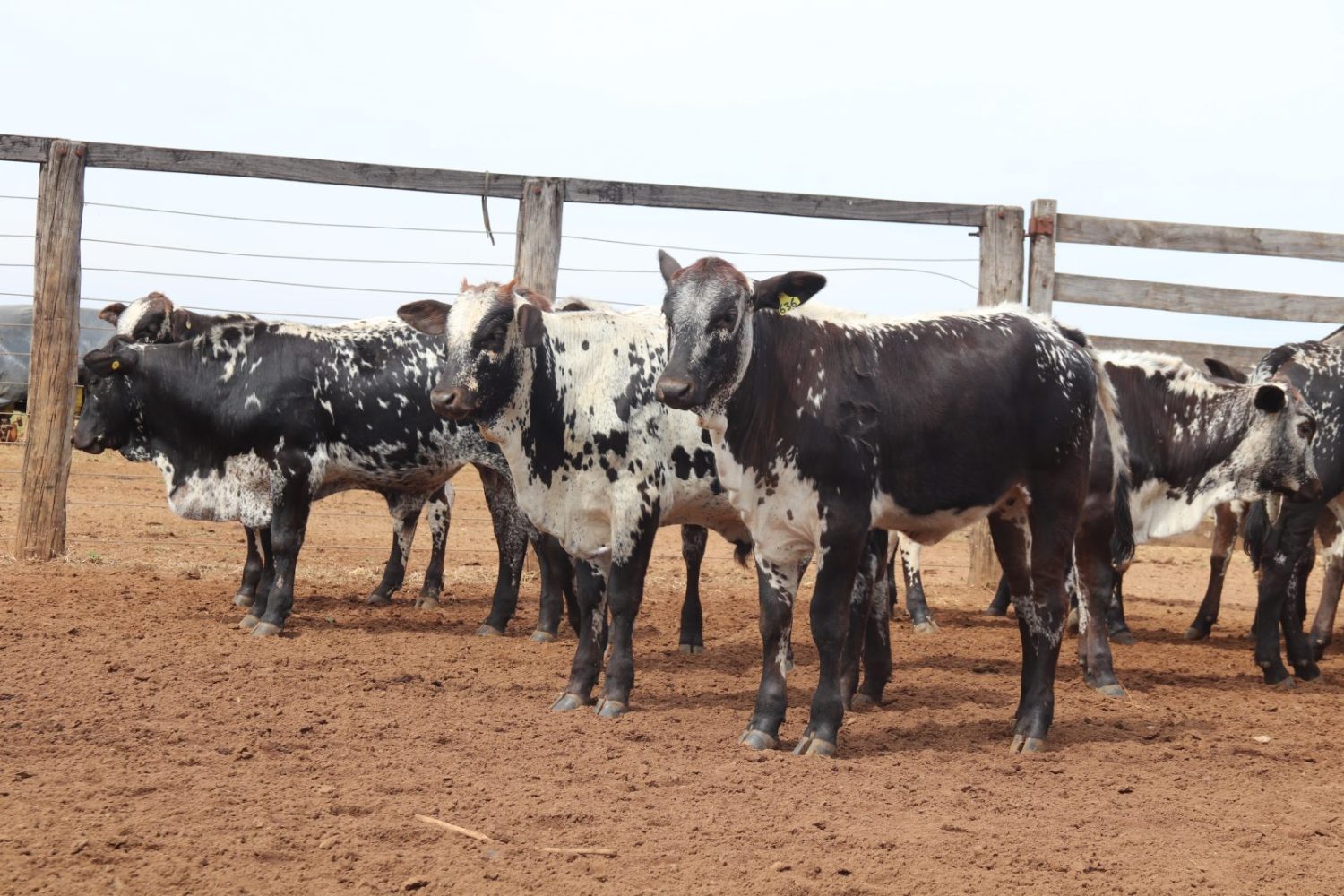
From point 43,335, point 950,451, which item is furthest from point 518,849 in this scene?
point 43,335

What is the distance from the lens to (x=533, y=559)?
12766 mm

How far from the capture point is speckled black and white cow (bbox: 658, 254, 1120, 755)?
625 cm

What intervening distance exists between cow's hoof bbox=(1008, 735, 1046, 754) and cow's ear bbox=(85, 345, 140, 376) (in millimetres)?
6815

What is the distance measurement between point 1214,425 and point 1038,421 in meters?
3.32

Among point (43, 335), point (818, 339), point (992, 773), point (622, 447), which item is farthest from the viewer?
point (43, 335)

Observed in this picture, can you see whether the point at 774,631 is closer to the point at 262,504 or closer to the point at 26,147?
the point at 262,504

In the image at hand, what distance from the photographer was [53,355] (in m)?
11.8

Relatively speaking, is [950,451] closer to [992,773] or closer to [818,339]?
[818,339]

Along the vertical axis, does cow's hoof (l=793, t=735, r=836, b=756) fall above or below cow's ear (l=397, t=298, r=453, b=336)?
below

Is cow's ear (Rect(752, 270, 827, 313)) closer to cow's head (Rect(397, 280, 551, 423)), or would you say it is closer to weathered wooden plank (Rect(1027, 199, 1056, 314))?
cow's head (Rect(397, 280, 551, 423))

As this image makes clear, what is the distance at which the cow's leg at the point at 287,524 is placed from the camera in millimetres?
9422

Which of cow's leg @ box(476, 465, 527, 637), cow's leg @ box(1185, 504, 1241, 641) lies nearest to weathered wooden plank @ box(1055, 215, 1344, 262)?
cow's leg @ box(1185, 504, 1241, 641)

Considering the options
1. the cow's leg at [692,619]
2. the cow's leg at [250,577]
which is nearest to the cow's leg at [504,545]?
the cow's leg at [692,619]

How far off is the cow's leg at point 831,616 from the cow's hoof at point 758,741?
0.12 m
